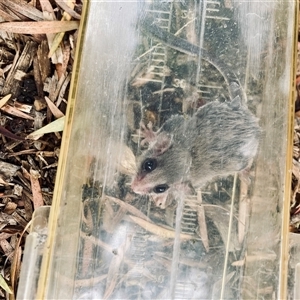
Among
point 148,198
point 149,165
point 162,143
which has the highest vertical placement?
point 162,143

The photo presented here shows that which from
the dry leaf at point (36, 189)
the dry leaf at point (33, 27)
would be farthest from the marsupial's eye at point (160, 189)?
the dry leaf at point (33, 27)

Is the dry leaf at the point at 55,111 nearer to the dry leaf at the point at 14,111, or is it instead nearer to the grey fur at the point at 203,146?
the dry leaf at the point at 14,111

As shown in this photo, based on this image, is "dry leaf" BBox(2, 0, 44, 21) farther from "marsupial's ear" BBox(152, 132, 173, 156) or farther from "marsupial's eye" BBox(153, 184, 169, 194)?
"marsupial's eye" BBox(153, 184, 169, 194)

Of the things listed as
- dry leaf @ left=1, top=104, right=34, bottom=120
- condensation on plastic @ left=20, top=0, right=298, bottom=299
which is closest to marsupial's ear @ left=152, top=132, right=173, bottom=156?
condensation on plastic @ left=20, top=0, right=298, bottom=299

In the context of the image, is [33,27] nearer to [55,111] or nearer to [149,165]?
[55,111]

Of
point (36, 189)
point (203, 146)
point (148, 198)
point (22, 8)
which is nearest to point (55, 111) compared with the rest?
point (36, 189)

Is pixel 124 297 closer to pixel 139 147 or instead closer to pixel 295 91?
pixel 139 147
